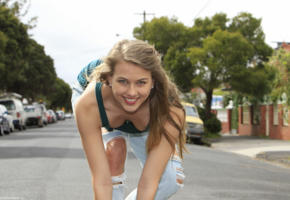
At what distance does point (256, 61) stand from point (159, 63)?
2508cm

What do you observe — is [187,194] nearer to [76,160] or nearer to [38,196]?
[38,196]

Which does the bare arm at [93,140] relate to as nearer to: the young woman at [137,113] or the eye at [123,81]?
the young woman at [137,113]

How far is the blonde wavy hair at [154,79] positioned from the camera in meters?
3.10

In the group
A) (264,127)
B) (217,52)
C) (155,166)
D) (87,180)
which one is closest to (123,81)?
(155,166)

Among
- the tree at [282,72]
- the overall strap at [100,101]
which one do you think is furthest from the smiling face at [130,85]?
the tree at [282,72]

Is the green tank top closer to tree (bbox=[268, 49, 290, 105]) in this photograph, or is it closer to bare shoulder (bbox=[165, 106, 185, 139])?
bare shoulder (bbox=[165, 106, 185, 139])

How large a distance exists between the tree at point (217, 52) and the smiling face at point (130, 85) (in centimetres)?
2253

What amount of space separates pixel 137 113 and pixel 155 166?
40 cm

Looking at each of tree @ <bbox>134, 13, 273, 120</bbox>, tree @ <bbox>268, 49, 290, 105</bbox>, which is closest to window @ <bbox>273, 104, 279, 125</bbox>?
tree @ <bbox>134, 13, 273, 120</bbox>

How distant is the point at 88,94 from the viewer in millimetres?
3438

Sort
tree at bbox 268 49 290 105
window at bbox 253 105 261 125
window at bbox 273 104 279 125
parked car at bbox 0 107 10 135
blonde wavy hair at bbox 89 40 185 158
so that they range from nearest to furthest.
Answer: blonde wavy hair at bbox 89 40 185 158
tree at bbox 268 49 290 105
parked car at bbox 0 107 10 135
window at bbox 273 104 279 125
window at bbox 253 105 261 125

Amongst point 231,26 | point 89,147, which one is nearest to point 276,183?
point 89,147

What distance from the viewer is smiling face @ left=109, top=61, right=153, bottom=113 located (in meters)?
3.12

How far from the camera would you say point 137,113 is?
3555mm
